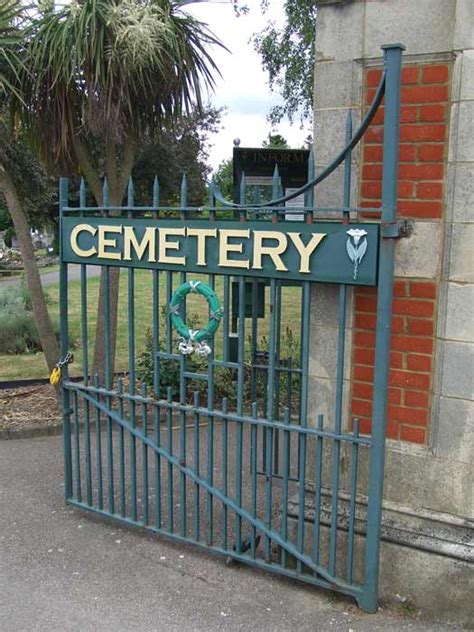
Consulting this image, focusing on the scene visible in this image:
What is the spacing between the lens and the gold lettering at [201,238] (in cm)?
339

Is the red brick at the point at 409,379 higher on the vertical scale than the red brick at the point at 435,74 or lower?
lower

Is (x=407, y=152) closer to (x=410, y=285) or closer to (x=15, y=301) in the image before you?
(x=410, y=285)

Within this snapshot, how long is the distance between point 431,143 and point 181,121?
12.4 feet

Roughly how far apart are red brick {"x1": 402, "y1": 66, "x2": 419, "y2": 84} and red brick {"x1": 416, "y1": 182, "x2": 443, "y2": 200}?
461mm

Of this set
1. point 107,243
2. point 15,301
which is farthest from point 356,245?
point 15,301

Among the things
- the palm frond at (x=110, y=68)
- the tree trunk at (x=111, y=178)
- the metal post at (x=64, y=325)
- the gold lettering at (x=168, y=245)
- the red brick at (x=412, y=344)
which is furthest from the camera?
the tree trunk at (x=111, y=178)

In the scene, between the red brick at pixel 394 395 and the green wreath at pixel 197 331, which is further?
the green wreath at pixel 197 331

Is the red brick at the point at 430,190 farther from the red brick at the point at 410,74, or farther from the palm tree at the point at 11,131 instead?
the palm tree at the point at 11,131

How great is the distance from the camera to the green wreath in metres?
3.44

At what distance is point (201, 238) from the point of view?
3410 millimetres

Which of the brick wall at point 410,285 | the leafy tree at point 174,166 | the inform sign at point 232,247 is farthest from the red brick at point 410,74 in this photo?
the leafy tree at point 174,166

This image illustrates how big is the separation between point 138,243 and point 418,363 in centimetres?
162

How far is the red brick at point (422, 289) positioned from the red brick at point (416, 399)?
0.46m

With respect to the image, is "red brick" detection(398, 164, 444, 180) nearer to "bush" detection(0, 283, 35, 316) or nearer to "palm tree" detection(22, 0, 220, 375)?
"palm tree" detection(22, 0, 220, 375)
